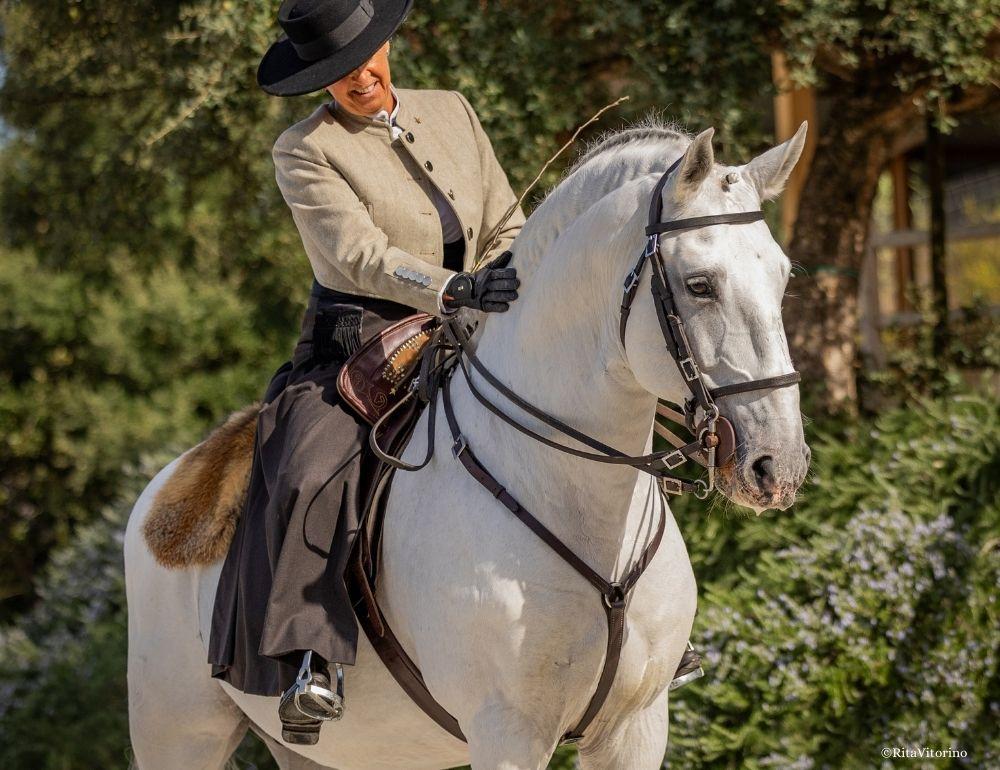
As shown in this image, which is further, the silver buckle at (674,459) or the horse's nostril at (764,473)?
the silver buckle at (674,459)

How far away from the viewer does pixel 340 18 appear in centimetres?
344

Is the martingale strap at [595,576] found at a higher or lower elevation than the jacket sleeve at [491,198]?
lower

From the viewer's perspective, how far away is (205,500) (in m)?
4.01

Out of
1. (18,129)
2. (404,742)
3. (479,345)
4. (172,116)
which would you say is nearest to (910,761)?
(404,742)

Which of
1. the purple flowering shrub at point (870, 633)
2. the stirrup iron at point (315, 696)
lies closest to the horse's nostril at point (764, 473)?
the stirrup iron at point (315, 696)

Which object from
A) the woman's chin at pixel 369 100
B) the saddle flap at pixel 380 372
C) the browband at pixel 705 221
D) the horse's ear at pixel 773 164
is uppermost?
the woman's chin at pixel 369 100

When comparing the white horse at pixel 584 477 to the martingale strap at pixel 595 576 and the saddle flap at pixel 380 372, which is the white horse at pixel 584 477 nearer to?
the martingale strap at pixel 595 576

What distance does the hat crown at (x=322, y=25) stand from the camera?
3430mm

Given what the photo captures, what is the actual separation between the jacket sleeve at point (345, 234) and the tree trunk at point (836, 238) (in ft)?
12.4

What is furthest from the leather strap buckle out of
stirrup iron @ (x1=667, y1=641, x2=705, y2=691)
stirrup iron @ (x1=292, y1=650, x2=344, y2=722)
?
stirrup iron @ (x1=292, y1=650, x2=344, y2=722)

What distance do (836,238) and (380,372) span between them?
413 cm

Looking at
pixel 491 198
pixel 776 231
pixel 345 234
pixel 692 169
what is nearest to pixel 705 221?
pixel 692 169

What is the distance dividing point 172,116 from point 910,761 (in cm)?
501

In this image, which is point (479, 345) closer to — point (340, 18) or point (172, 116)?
point (340, 18)
